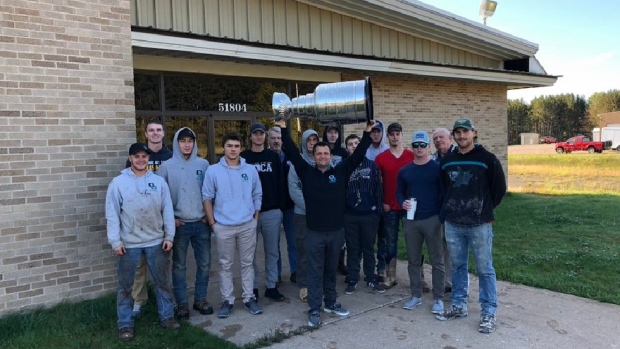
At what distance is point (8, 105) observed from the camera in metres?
4.40

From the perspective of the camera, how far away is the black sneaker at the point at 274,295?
16.5 feet

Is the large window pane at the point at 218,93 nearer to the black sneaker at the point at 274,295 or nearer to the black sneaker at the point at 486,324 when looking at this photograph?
the black sneaker at the point at 274,295

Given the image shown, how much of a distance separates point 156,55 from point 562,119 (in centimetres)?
9127

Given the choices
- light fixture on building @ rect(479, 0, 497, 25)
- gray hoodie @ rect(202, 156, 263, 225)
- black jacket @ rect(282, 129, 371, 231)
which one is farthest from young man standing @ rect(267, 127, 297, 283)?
light fixture on building @ rect(479, 0, 497, 25)

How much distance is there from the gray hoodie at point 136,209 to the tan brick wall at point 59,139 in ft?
2.96

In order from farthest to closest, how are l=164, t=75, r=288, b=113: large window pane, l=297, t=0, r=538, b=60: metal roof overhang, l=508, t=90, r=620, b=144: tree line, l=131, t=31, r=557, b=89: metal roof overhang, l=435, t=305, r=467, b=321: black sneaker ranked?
l=508, t=90, r=620, b=144: tree line
l=297, t=0, r=538, b=60: metal roof overhang
l=164, t=75, r=288, b=113: large window pane
l=131, t=31, r=557, b=89: metal roof overhang
l=435, t=305, r=467, b=321: black sneaker

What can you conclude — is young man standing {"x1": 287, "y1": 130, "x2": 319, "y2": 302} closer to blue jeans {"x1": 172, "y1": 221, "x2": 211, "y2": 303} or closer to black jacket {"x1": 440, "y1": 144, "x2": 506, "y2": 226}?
blue jeans {"x1": 172, "y1": 221, "x2": 211, "y2": 303}

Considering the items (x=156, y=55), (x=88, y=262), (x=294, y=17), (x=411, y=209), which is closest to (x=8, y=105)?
(x=88, y=262)

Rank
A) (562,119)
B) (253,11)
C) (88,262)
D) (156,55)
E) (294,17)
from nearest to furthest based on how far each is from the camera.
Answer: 1. (88,262)
2. (156,55)
3. (253,11)
4. (294,17)
5. (562,119)

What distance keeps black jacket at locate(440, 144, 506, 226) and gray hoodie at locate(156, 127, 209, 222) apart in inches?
95.1

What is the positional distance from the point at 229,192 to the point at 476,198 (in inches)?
89.7

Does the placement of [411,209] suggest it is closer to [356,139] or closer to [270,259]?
[356,139]

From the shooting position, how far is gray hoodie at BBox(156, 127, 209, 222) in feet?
14.8

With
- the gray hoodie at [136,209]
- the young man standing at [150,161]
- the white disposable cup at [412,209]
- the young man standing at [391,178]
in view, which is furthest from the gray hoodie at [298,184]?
the gray hoodie at [136,209]
